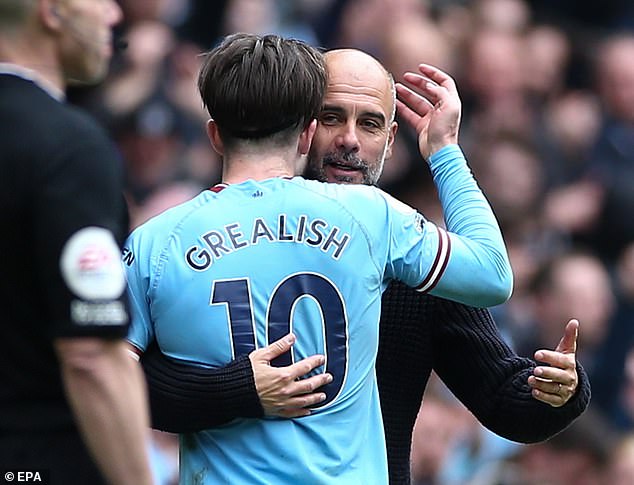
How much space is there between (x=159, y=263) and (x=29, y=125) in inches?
25.2

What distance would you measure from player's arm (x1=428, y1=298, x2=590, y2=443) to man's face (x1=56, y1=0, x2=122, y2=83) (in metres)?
1.26

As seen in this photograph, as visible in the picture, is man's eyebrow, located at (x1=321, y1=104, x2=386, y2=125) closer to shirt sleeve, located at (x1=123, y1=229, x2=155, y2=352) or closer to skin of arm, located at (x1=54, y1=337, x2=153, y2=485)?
shirt sleeve, located at (x1=123, y1=229, x2=155, y2=352)

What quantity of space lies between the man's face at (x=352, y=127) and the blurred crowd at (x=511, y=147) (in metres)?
3.34

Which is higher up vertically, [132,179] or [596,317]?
[132,179]

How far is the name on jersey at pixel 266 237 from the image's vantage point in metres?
3.14

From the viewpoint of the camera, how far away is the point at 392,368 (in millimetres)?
3617

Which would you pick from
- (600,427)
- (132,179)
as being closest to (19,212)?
(132,179)

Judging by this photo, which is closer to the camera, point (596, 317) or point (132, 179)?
point (132, 179)

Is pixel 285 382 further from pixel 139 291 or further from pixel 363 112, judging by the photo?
pixel 363 112

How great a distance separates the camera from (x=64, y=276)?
2531mm

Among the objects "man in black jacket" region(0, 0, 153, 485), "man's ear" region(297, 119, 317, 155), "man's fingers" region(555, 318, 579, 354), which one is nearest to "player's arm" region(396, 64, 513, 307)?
"man's fingers" region(555, 318, 579, 354)

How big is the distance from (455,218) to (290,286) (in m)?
0.48

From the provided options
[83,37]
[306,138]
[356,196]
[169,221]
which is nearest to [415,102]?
[306,138]

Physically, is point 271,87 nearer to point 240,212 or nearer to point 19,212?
point 240,212
